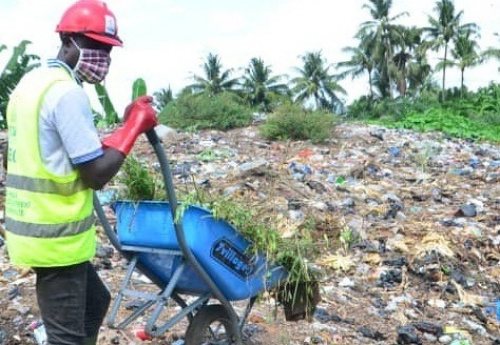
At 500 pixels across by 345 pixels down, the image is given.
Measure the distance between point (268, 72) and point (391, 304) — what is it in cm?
3518

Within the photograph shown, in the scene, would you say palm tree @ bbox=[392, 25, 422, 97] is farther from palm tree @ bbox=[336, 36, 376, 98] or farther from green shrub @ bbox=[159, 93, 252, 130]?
green shrub @ bbox=[159, 93, 252, 130]

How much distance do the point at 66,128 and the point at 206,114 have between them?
988 centimetres

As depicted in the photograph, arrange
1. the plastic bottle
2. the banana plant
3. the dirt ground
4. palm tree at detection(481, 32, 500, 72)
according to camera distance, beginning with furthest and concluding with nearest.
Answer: palm tree at detection(481, 32, 500, 72) → the banana plant → the dirt ground → the plastic bottle

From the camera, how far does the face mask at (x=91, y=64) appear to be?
7.18 feet

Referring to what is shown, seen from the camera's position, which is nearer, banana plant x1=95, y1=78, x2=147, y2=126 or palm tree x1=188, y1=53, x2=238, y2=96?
banana plant x1=95, y1=78, x2=147, y2=126

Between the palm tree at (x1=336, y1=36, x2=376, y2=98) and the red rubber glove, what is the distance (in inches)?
1491

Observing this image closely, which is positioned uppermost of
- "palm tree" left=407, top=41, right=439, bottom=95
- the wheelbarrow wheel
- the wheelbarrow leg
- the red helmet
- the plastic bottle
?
"palm tree" left=407, top=41, right=439, bottom=95

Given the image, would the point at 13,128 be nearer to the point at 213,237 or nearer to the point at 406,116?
the point at 213,237

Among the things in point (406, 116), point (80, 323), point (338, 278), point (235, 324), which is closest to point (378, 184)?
point (338, 278)

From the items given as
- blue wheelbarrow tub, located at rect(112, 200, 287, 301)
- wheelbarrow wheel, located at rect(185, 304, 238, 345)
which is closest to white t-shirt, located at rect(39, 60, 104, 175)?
blue wheelbarrow tub, located at rect(112, 200, 287, 301)

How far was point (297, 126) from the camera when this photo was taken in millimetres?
10633

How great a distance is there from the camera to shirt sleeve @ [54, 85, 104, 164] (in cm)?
201

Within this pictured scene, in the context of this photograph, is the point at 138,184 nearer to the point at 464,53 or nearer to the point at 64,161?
the point at 64,161

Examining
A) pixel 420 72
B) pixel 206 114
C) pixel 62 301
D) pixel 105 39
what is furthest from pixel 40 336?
pixel 420 72
